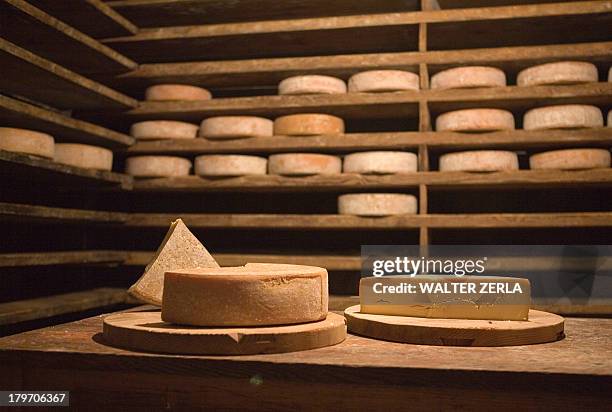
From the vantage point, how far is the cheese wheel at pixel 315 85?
3.41m

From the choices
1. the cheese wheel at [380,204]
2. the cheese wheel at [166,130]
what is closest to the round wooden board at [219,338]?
the cheese wheel at [380,204]

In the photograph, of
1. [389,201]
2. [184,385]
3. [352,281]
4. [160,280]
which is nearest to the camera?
[184,385]

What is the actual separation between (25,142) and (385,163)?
71.0 inches

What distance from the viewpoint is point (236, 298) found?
120 centimetres

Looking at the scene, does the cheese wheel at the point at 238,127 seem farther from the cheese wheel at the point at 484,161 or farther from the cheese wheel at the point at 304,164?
the cheese wheel at the point at 484,161

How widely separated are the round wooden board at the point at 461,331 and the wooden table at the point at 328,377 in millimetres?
35

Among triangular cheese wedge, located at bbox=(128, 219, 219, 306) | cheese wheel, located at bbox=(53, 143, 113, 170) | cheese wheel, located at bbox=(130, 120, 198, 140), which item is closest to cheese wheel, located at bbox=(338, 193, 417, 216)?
cheese wheel, located at bbox=(130, 120, 198, 140)

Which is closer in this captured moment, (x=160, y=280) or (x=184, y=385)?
(x=184, y=385)

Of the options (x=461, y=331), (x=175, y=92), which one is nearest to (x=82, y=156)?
(x=175, y=92)

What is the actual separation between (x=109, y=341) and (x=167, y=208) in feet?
9.30

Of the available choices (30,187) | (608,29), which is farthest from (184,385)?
(608,29)

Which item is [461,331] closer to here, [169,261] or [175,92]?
[169,261]

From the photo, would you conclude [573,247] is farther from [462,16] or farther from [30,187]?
[30,187]

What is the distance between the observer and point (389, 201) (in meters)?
3.26
